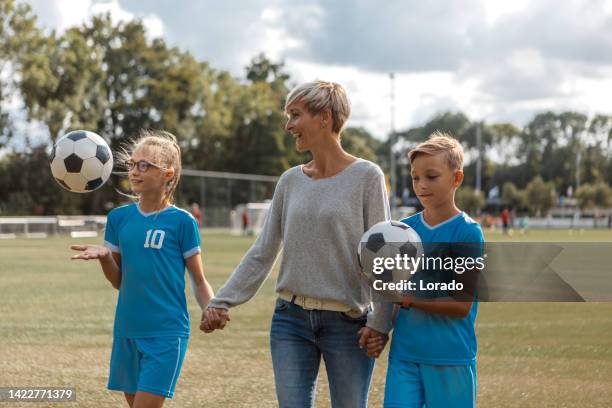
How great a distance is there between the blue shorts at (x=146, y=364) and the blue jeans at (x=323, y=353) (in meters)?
0.63

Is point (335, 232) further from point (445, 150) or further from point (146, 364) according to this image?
point (146, 364)

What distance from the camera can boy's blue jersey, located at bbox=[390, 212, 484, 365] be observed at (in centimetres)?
360

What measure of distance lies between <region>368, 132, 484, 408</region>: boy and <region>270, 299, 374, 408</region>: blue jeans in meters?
0.16

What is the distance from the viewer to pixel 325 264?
3.75 m

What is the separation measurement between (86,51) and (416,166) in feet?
181

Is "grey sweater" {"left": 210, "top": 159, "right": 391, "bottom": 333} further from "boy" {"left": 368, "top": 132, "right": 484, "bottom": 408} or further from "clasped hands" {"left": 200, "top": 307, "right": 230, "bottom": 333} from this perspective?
"clasped hands" {"left": 200, "top": 307, "right": 230, "bottom": 333}

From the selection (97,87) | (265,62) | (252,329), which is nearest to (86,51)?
(97,87)

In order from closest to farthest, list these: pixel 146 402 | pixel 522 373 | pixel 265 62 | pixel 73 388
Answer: pixel 146 402 < pixel 73 388 < pixel 522 373 < pixel 265 62

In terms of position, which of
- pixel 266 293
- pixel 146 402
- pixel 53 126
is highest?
pixel 53 126

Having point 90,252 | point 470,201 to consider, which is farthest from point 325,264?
point 470,201

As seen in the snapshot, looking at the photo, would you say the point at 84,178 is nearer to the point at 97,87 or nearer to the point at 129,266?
the point at 129,266

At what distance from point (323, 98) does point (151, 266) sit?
1.30m

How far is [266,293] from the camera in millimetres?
15430

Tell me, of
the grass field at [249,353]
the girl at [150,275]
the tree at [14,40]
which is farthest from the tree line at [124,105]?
the girl at [150,275]
